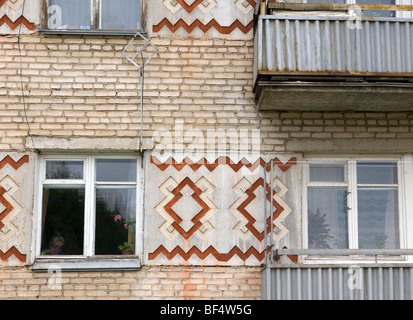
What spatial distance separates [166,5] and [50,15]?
Result: 52.3 inches

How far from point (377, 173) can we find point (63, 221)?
346 cm

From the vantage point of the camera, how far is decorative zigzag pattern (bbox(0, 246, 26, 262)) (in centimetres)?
773

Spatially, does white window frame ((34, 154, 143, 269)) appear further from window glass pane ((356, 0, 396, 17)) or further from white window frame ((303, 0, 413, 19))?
window glass pane ((356, 0, 396, 17))

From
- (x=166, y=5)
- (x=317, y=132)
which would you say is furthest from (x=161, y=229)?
(x=166, y=5)

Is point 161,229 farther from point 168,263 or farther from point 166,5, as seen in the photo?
point 166,5

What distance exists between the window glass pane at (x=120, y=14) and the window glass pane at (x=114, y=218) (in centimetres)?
186

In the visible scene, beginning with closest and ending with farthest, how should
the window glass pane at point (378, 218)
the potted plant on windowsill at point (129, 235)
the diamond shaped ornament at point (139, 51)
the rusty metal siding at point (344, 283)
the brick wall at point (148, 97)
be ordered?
the rusty metal siding at point (344, 283) → the window glass pane at point (378, 218) → the potted plant on windowsill at point (129, 235) → the brick wall at point (148, 97) → the diamond shaped ornament at point (139, 51)

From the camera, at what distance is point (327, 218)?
7.87m

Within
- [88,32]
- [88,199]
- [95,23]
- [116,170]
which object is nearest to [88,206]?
[88,199]

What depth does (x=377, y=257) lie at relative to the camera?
7.39 metres

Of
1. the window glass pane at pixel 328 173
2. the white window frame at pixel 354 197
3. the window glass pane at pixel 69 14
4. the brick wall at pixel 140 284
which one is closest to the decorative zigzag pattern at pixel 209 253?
the brick wall at pixel 140 284

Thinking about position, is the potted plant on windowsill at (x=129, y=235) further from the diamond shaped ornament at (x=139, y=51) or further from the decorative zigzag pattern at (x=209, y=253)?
the diamond shaped ornament at (x=139, y=51)

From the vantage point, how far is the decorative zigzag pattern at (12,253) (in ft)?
25.3

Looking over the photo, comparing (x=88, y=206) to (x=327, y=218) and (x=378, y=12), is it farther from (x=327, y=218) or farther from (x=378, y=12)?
(x=378, y=12)
